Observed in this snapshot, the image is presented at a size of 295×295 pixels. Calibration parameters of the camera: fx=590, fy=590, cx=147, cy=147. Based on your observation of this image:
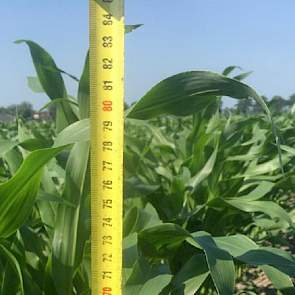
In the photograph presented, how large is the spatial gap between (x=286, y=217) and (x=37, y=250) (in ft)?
1.88

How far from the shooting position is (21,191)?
77cm

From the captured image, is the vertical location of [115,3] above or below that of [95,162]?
above

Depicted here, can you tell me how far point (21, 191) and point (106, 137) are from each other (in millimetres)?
219

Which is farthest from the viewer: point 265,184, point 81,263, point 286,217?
point 265,184

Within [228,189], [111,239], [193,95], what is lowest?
[228,189]

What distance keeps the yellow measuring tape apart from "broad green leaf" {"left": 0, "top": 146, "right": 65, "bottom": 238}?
12 centimetres

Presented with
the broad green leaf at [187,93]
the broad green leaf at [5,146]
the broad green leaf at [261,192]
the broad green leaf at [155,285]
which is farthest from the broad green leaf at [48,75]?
the broad green leaf at [261,192]

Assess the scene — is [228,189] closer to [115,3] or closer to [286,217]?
[286,217]

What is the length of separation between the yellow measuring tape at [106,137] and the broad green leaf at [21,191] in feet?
0.40

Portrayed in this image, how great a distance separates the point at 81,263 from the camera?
880 mm

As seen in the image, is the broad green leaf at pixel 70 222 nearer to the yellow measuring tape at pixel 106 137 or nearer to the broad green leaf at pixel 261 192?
the yellow measuring tape at pixel 106 137

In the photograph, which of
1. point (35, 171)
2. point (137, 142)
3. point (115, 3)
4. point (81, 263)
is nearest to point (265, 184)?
point (137, 142)

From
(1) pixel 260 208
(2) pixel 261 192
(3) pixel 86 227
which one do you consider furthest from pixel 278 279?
(2) pixel 261 192

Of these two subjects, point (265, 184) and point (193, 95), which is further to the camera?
point (265, 184)
